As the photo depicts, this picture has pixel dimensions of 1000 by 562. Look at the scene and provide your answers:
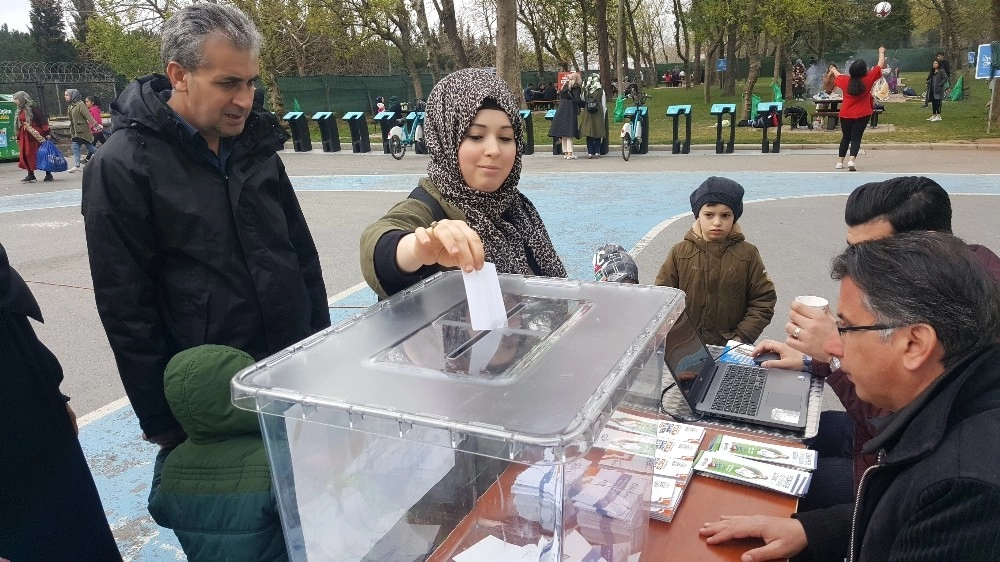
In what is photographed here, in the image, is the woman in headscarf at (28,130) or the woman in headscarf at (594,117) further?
the woman in headscarf at (594,117)

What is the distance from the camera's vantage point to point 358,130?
17016mm

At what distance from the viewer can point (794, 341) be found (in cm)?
219

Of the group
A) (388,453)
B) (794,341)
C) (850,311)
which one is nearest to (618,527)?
(388,453)

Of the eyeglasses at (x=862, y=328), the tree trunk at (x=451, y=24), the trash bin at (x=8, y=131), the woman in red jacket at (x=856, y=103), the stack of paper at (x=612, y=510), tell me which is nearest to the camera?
the stack of paper at (x=612, y=510)

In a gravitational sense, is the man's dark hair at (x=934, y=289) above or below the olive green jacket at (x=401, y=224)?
below

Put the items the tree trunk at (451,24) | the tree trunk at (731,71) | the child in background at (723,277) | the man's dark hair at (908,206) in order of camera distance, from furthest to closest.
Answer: the tree trunk at (731,71) < the tree trunk at (451,24) < the child in background at (723,277) < the man's dark hair at (908,206)

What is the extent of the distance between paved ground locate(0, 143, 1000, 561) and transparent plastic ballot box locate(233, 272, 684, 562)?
6.06 ft

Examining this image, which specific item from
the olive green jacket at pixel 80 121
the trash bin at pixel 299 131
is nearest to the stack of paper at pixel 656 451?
the olive green jacket at pixel 80 121

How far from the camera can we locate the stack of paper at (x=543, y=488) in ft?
3.29

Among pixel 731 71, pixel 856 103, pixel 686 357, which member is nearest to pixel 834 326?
pixel 686 357

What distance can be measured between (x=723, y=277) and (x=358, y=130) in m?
14.8

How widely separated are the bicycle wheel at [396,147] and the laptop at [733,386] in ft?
43.0

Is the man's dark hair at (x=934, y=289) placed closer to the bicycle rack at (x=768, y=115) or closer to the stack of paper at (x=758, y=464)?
the stack of paper at (x=758, y=464)

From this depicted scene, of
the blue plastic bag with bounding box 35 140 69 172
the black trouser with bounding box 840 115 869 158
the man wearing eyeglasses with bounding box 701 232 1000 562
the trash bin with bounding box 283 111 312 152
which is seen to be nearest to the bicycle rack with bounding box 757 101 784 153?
the black trouser with bounding box 840 115 869 158
